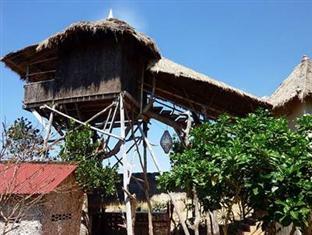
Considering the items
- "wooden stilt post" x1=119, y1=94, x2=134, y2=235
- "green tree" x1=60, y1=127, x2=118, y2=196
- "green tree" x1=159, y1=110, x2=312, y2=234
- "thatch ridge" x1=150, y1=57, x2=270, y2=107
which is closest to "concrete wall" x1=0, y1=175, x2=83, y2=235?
"green tree" x1=60, y1=127, x2=118, y2=196

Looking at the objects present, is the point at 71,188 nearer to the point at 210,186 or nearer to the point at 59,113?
the point at 59,113

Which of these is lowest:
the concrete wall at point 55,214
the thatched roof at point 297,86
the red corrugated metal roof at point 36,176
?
the concrete wall at point 55,214

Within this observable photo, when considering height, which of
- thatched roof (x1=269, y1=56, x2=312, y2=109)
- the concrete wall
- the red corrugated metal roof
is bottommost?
the concrete wall

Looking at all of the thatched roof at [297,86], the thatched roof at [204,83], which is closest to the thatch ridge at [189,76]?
the thatched roof at [204,83]

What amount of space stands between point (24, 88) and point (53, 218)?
5006 millimetres

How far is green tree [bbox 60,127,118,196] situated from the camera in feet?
35.7

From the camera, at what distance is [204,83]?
12227 mm

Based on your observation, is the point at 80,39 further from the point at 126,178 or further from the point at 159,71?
the point at 126,178

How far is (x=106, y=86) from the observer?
11.7 m

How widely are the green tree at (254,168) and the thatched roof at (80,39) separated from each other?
5.15 metres

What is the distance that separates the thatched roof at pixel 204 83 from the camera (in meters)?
11.8

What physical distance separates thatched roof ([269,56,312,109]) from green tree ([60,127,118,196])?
16.9 ft

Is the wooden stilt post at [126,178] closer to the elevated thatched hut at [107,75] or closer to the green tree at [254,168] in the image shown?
the elevated thatched hut at [107,75]

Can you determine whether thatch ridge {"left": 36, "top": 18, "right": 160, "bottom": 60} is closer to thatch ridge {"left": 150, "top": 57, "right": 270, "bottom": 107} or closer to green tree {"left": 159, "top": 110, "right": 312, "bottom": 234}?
thatch ridge {"left": 150, "top": 57, "right": 270, "bottom": 107}
